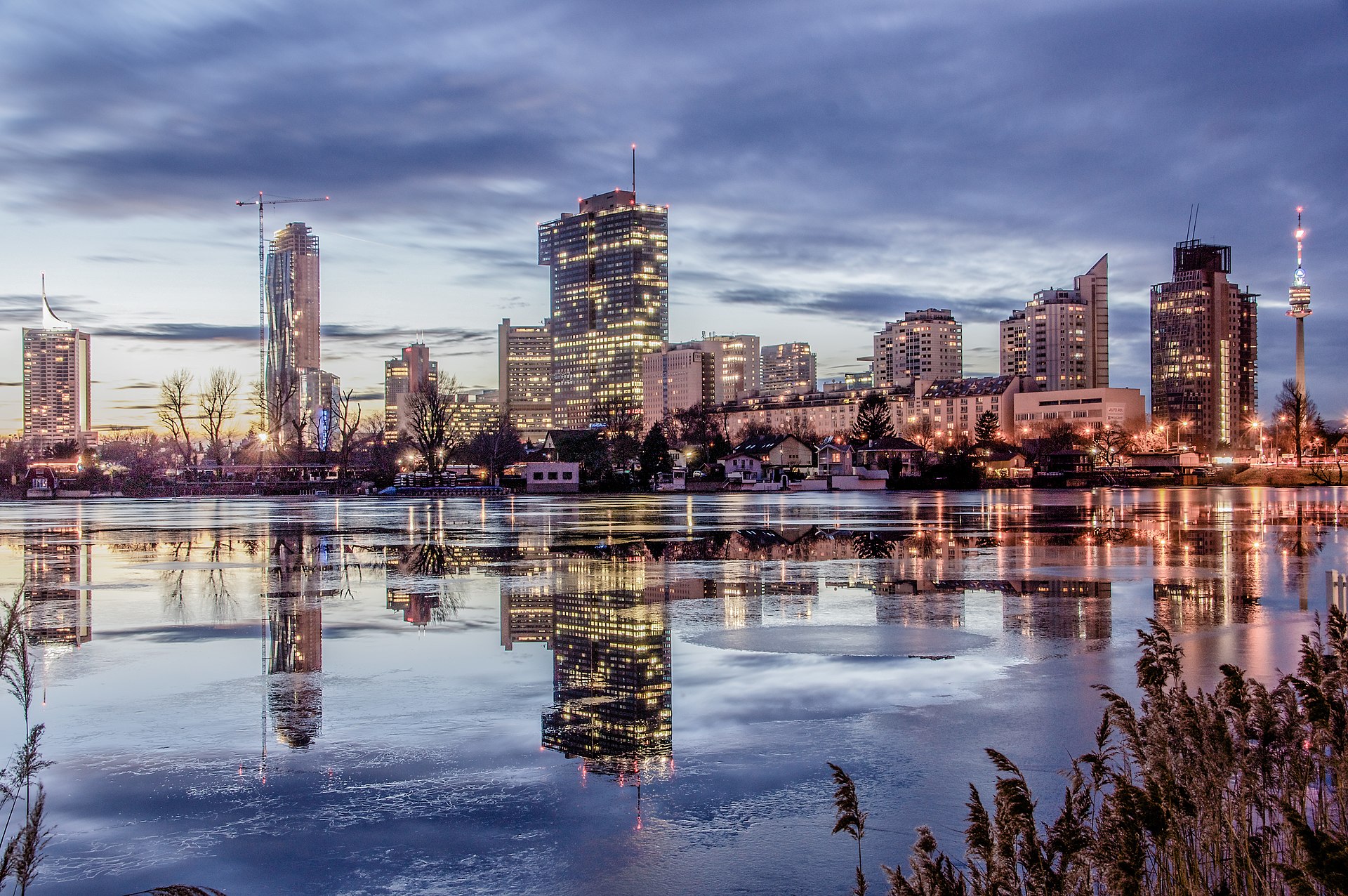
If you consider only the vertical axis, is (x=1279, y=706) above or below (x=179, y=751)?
above

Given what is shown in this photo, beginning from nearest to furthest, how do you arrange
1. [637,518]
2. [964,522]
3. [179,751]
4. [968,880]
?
1. [968,880]
2. [179,751]
3. [964,522]
4. [637,518]

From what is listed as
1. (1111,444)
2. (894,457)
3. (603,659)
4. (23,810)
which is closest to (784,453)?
(894,457)

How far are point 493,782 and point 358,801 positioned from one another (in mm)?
994

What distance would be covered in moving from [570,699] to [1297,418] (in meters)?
149

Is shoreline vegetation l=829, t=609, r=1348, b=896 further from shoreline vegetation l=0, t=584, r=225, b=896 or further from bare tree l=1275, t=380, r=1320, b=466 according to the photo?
bare tree l=1275, t=380, r=1320, b=466

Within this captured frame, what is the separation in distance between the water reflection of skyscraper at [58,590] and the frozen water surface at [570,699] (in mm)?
153

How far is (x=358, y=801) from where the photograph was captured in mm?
7973

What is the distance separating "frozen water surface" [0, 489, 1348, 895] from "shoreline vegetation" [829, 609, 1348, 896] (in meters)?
1.49

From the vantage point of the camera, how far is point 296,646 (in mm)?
14805

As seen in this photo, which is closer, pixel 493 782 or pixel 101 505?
pixel 493 782

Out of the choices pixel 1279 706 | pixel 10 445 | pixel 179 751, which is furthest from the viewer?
pixel 10 445

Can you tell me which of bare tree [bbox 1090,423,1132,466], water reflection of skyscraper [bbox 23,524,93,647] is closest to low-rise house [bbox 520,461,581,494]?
water reflection of skyscraper [bbox 23,524,93,647]

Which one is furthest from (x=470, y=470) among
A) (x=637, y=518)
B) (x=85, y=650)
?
(x=85, y=650)

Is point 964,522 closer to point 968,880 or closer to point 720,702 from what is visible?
point 720,702
